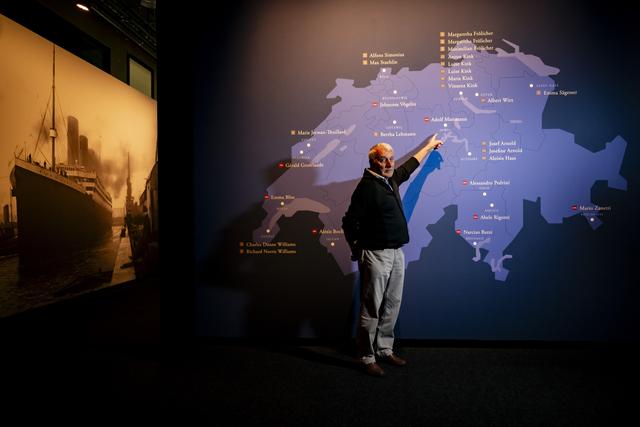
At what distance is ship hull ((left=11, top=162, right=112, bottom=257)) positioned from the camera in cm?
301

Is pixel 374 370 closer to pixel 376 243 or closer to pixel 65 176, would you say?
pixel 376 243

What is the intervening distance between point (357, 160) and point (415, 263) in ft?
3.17

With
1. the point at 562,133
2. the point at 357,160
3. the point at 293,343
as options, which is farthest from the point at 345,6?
the point at 293,343

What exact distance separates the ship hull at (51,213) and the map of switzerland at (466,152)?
275 centimetres

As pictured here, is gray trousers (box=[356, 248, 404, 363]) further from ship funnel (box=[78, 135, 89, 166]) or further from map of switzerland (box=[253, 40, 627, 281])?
ship funnel (box=[78, 135, 89, 166])

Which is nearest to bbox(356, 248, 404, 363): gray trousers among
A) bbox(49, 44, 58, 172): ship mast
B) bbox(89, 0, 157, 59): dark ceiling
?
bbox(49, 44, 58, 172): ship mast

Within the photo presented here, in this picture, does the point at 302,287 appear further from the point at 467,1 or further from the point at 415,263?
the point at 467,1

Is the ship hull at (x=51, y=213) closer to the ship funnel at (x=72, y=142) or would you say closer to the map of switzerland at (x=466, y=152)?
the ship funnel at (x=72, y=142)

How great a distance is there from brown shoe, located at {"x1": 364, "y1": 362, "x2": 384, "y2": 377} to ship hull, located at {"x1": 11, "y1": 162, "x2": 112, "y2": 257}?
344 centimetres

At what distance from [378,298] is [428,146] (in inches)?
48.5

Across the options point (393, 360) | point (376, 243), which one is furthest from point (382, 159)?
point (393, 360)

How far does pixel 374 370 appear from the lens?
2.12 m

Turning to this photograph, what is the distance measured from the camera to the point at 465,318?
249 centimetres

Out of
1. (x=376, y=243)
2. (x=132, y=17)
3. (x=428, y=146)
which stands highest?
(x=132, y=17)
